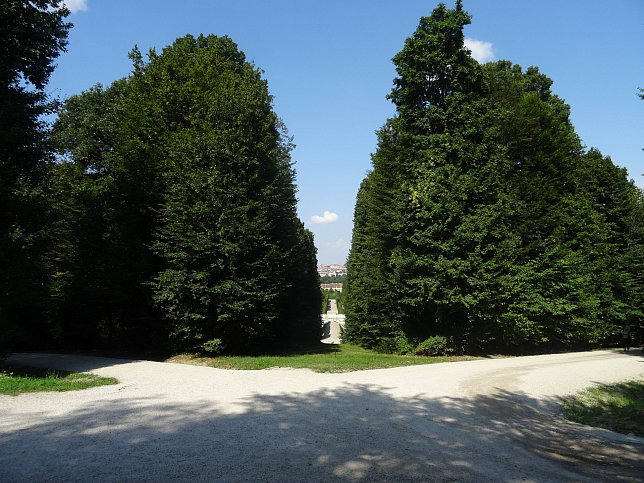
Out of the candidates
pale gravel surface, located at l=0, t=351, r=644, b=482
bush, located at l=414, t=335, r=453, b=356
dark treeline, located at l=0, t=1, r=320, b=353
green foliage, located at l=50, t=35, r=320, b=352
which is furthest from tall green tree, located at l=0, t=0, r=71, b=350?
bush, located at l=414, t=335, r=453, b=356

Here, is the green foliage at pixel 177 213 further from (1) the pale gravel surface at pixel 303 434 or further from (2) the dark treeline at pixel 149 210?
(1) the pale gravel surface at pixel 303 434

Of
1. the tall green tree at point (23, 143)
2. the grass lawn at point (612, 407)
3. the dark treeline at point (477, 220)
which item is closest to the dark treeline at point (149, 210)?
the tall green tree at point (23, 143)

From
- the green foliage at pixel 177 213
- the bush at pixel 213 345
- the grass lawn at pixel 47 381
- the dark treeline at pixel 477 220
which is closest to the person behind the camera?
the grass lawn at pixel 47 381

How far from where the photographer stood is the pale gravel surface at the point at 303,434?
15.2 feet

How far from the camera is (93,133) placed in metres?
24.3

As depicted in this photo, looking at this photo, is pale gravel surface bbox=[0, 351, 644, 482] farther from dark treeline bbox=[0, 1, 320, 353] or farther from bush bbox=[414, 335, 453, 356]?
bush bbox=[414, 335, 453, 356]

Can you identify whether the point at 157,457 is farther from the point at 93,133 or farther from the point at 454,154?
the point at 93,133

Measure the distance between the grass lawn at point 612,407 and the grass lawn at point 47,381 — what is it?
11.7 metres

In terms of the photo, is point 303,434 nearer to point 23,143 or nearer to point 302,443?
point 302,443

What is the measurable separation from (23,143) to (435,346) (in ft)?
61.6

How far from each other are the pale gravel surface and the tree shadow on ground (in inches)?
1.0

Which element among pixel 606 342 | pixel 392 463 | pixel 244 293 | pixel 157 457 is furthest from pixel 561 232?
pixel 157 457

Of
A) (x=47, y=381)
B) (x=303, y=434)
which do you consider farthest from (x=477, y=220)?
(x=47, y=381)

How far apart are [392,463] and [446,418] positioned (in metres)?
3.06
